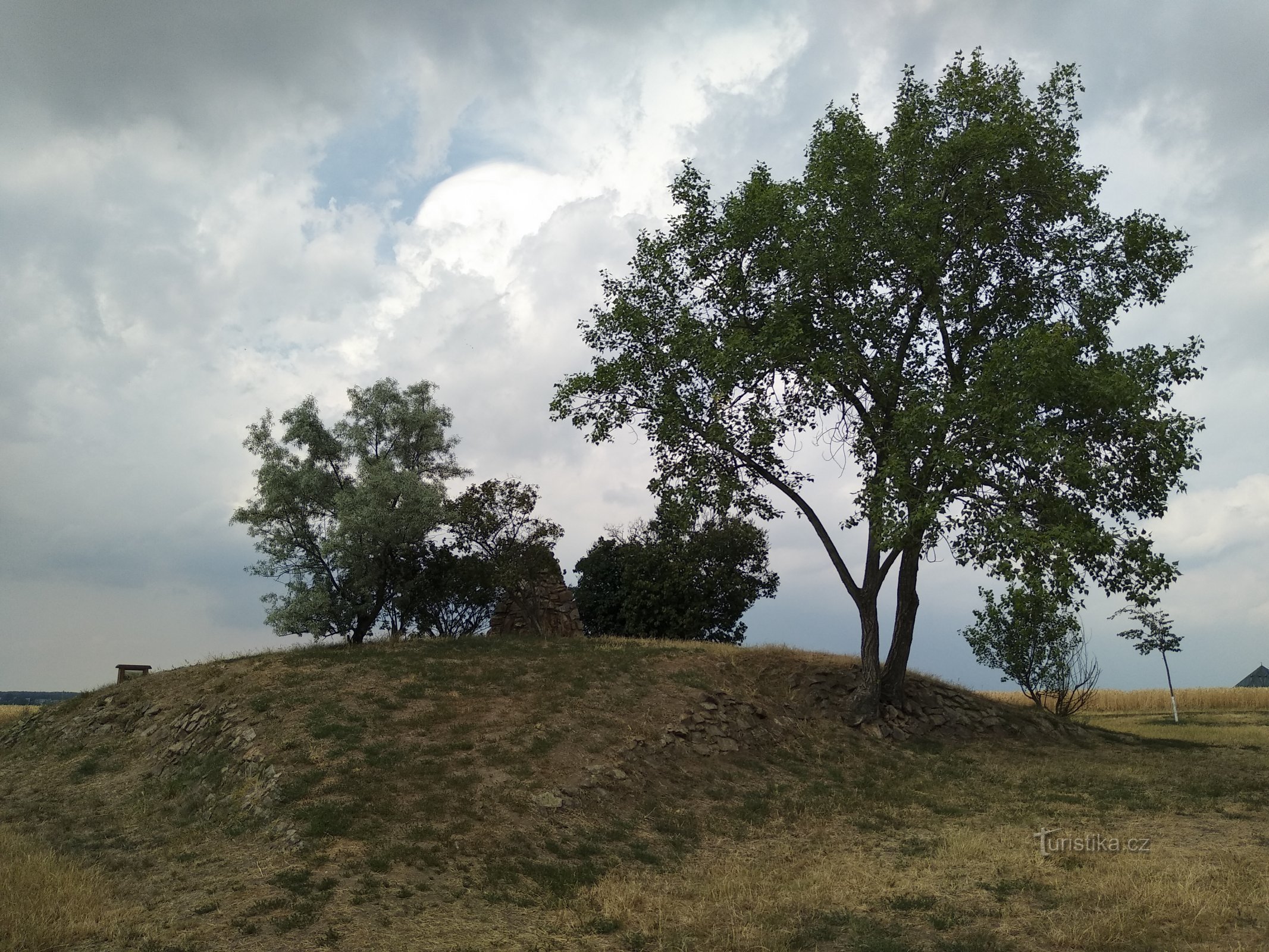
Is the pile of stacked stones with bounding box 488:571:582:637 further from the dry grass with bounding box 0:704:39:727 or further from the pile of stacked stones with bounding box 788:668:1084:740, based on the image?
the dry grass with bounding box 0:704:39:727

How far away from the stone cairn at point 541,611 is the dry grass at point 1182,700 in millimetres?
25505

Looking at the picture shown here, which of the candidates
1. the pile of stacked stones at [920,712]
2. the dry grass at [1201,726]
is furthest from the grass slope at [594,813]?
the dry grass at [1201,726]

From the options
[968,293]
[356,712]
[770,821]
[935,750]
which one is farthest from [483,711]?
[968,293]

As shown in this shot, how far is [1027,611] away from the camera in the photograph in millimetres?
22688

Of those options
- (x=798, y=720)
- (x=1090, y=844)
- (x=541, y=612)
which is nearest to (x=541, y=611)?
(x=541, y=612)

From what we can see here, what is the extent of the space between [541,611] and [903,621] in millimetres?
17109

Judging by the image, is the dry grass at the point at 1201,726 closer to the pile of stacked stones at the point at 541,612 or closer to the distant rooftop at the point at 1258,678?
the distant rooftop at the point at 1258,678

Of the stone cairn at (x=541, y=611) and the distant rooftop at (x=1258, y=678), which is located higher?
the stone cairn at (x=541, y=611)

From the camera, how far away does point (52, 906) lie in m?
13.6

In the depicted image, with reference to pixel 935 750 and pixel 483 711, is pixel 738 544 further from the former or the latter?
pixel 483 711

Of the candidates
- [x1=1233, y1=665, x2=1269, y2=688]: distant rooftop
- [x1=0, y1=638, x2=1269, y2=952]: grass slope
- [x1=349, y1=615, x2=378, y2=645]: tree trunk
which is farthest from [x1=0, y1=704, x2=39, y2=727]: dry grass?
[x1=1233, y1=665, x2=1269, y2=688]: distant rooftop

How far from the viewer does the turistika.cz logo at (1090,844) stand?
16922 mm

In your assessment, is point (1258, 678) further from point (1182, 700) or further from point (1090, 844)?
point (1090, 844)

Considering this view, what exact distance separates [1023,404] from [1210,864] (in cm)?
1206
